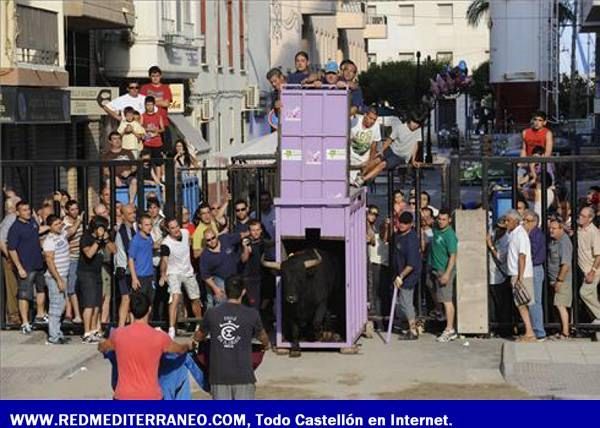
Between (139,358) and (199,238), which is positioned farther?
(199,238)

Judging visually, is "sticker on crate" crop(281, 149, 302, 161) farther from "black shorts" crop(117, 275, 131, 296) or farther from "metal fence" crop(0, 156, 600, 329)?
"black shorts" crop(117, 275, 131, 296)

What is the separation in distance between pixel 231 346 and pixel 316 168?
6.86m

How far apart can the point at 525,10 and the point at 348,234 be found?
5861 centimetres

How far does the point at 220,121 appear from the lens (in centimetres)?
4488

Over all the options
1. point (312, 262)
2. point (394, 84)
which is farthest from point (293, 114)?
point (394, 84)

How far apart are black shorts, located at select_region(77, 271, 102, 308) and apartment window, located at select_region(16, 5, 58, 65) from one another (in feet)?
26.5

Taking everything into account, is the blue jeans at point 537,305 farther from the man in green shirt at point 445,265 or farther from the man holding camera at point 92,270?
the man holding camera at point 92,270

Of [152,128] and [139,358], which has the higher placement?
[152,128]

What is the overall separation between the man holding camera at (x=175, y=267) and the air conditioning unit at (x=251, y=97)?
29104 mm

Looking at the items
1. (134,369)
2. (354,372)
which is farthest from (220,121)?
(134,369)

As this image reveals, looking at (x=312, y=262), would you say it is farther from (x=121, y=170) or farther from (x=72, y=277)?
(x=121, y=170)

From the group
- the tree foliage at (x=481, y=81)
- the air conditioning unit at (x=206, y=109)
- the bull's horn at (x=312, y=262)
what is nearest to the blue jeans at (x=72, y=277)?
the bull's horn at (x=312, y=262)

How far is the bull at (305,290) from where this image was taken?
18.3 meters

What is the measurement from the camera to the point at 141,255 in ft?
63.4
